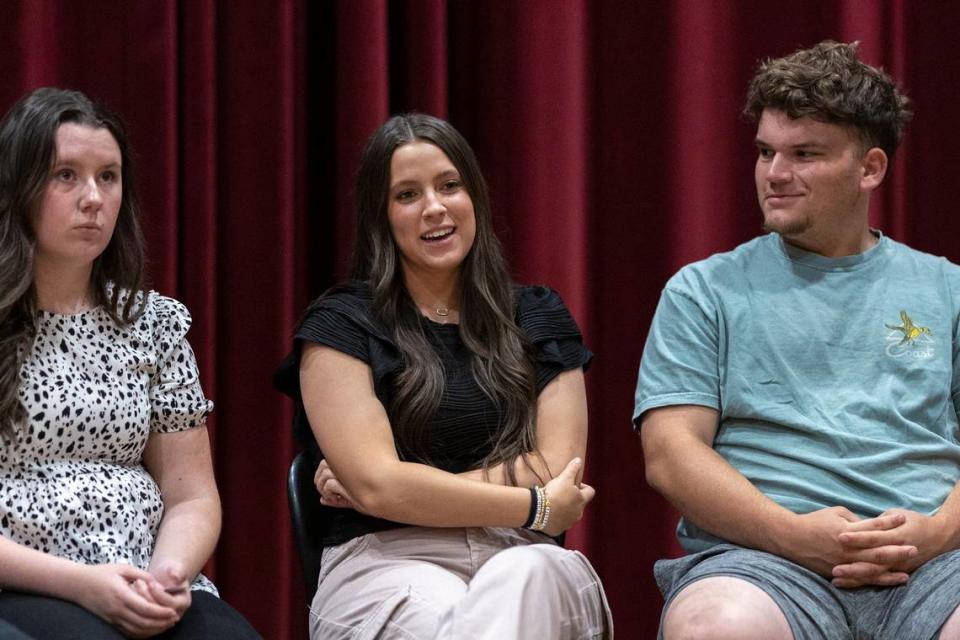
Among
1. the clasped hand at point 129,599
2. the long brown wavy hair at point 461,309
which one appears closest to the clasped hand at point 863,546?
the long brown wavy hair at point 461,309

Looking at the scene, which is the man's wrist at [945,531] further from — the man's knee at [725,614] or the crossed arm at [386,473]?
the crossed arm at [386,473]

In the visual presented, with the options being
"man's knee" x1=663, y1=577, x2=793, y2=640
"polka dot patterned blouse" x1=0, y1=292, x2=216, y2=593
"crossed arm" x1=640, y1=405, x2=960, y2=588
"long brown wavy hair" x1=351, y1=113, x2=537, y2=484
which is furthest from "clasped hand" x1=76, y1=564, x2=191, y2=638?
"crossed arm" x1=640, y1=405, x2=960, y2=588

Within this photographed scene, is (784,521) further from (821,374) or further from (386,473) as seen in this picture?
(386,473)

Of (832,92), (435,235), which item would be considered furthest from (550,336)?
(832,92)

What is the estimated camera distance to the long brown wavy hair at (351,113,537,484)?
2.43 meters

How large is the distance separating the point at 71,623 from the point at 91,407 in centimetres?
40

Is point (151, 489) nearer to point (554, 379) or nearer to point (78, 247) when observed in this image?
point (78, 247)

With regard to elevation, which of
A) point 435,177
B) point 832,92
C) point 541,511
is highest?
point 832,92

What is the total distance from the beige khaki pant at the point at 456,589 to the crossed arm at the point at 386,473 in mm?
78

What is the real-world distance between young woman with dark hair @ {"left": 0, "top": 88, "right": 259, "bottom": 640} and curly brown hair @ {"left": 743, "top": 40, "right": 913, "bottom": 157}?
1188mm

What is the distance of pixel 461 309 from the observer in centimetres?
259

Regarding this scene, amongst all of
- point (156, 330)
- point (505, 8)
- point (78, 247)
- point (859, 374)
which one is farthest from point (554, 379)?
point (505, 8)

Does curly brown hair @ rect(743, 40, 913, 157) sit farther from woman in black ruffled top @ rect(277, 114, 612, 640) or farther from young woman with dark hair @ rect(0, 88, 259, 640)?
young woman with dark hair @ rect(0, 88, 259, 640)

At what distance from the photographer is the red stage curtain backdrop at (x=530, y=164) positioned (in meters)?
3.09
